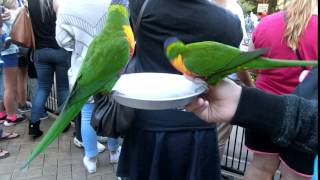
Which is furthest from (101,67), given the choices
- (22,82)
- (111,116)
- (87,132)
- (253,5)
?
(253,5)

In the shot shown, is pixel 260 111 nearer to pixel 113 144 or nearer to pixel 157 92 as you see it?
pixel 157 92

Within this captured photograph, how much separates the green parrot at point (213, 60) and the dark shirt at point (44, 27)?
2.78m

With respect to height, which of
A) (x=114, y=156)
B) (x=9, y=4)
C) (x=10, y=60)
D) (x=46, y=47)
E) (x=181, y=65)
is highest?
(x=181, y=65)

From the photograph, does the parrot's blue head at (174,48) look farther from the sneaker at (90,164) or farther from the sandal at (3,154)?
the sandal at (3,154)

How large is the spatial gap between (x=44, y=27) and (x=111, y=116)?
95.5 inches

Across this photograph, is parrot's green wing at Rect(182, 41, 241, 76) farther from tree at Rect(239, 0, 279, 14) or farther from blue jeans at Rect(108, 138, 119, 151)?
tree at Rect(239, 0, 279, 14)

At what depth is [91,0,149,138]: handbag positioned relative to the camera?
1815mm

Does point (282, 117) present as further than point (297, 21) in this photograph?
No

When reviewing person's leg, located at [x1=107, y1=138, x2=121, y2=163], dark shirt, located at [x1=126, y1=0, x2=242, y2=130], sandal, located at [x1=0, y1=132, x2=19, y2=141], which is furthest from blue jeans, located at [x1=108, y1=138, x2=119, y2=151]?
dark shirt, located at [x1=126, y1=0, x2=242, y2=130]

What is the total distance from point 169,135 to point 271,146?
76 centimetres

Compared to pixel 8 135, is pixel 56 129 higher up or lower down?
higher up

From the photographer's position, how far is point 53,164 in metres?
3.74

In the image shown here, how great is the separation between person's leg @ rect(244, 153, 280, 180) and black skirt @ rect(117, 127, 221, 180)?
1.71ft

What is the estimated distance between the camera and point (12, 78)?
4477 mm
